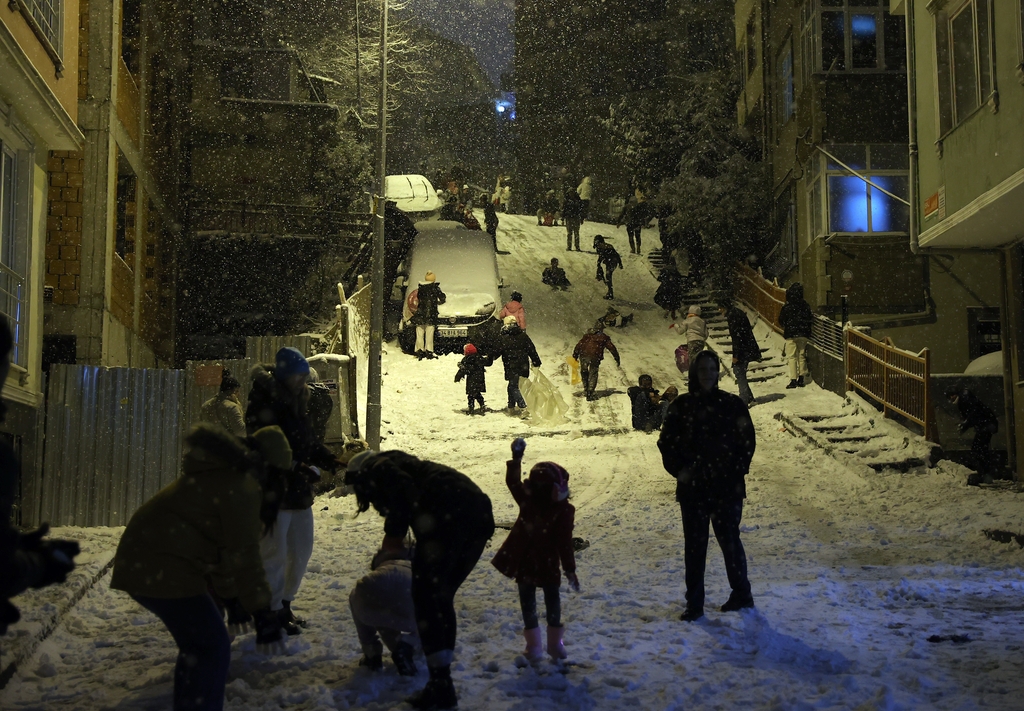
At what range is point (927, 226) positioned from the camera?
13883mm

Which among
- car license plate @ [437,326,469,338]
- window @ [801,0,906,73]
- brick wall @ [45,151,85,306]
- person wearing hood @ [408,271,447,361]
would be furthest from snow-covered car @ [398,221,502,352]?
window @ [801,0,906,73]

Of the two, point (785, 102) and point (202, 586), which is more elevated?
point (785, 102)

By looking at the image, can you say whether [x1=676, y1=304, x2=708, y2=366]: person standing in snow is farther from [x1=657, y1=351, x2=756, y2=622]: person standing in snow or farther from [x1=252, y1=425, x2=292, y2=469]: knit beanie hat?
[x1=252, y1=425, x2=292, y2=469]: knit beanie hat

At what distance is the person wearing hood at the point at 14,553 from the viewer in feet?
9.88

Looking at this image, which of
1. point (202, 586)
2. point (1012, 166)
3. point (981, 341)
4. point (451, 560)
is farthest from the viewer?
point (981, 341)

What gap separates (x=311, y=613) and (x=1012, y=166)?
9.09 meters

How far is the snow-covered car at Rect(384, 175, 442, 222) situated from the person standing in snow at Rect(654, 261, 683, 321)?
11494mm

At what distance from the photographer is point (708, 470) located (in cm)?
625

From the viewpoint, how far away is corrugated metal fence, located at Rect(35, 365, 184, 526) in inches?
412

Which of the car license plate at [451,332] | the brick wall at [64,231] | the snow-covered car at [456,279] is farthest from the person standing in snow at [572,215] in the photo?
the brick wall at [64,231]

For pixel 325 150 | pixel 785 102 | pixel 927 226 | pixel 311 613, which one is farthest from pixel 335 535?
pixel 325 150

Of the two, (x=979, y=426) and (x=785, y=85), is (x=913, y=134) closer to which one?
(x=979, y=426)

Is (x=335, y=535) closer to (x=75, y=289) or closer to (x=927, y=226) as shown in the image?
(x=75, y=289)

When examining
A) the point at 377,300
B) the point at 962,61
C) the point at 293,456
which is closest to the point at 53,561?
the point at 293,456
